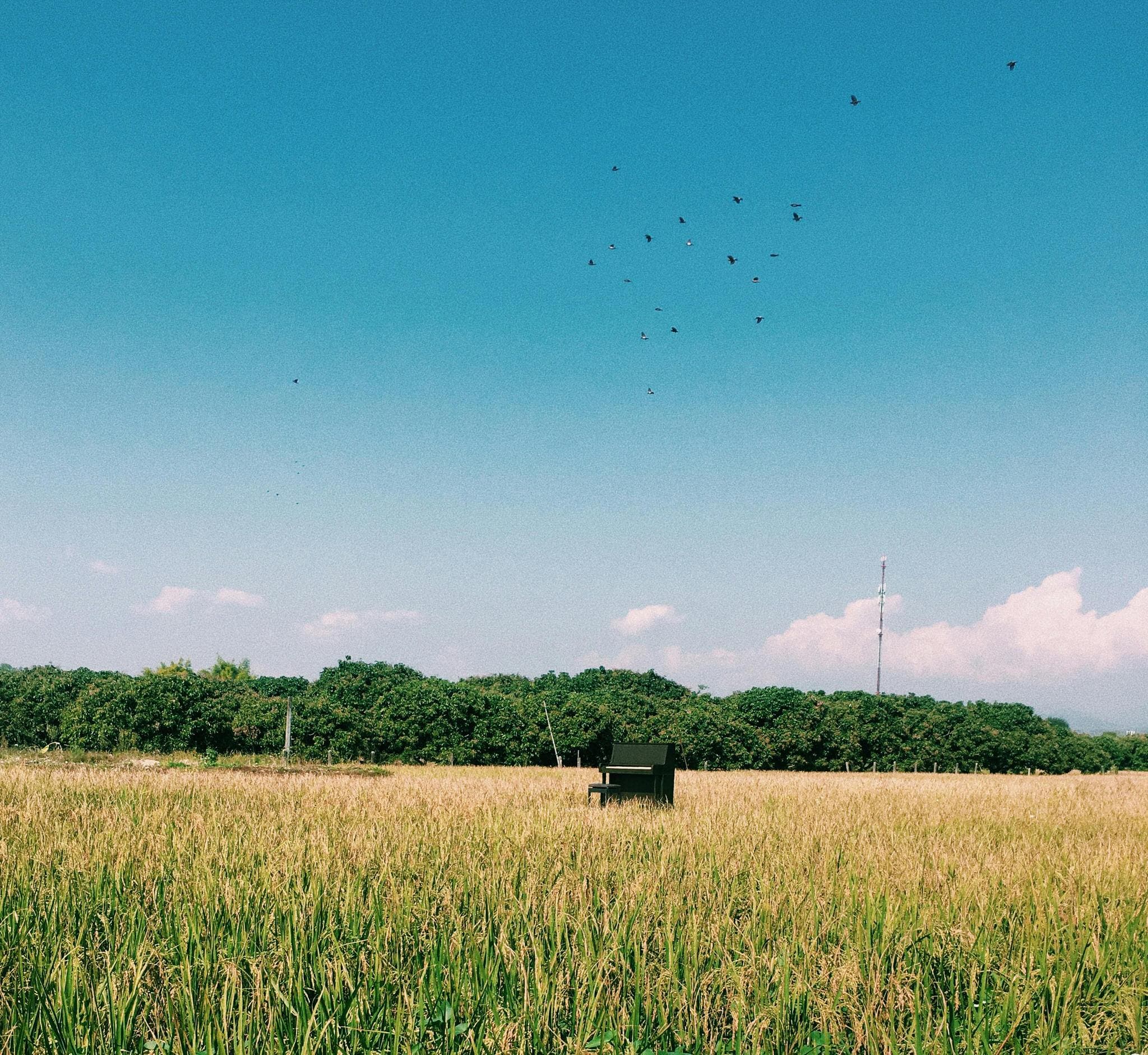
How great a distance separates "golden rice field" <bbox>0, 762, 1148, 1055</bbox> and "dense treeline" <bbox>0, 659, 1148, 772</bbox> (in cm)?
2127

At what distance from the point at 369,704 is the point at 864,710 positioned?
69.6 ft

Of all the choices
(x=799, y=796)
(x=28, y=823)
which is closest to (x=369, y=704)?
(x=799, y=796)

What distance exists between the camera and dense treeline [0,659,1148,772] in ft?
97.2

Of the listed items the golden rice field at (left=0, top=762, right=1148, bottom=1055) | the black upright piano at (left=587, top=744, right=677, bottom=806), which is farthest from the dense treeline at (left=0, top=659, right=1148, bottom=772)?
the golden rice field at (left=0, top=762, right=1148, bottom=1055)

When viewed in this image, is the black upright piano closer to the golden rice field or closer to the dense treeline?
the golden rice field

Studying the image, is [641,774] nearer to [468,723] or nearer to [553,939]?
[553,939]

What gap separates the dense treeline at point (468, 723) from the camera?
29.6 meters

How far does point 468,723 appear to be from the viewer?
31.9m

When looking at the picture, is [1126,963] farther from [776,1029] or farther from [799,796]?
[799,796]

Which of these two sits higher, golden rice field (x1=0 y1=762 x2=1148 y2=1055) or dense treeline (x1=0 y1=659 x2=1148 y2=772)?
golden rice field (x1=0 y1=762 x2=1148 y2=1055)

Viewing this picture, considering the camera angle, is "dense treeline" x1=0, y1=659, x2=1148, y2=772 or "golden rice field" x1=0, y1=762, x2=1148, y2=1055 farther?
"dense treeline" x1=0, y1=659, x2=1148, y2=772

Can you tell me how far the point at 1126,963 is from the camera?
17.0 ft

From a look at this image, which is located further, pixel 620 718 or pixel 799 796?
pixel 620 718

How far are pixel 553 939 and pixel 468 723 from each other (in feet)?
90.5
